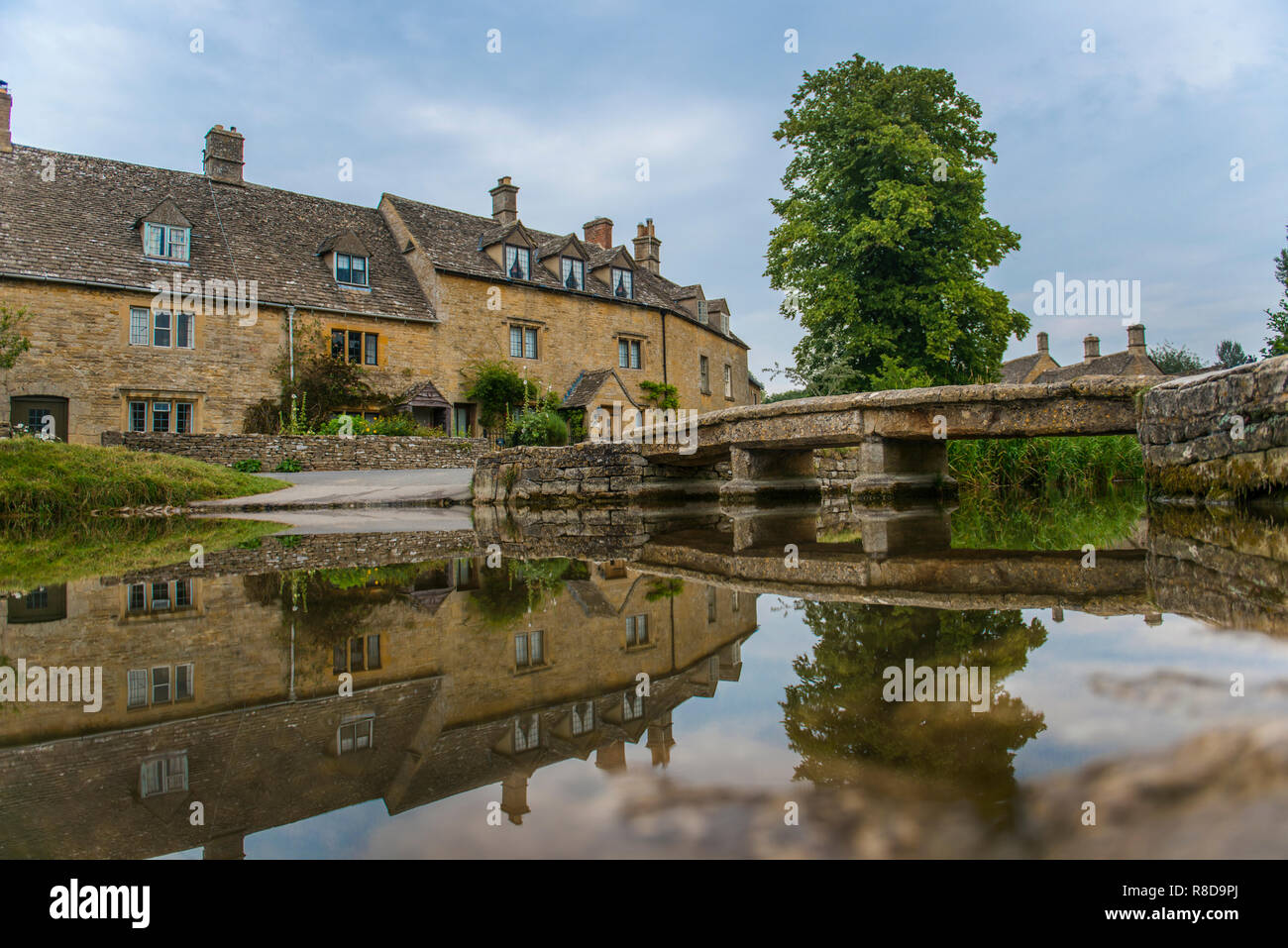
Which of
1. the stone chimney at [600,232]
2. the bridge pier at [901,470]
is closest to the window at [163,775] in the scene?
the bridge pier at [901,470]

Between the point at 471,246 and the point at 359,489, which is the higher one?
the point at 471,246

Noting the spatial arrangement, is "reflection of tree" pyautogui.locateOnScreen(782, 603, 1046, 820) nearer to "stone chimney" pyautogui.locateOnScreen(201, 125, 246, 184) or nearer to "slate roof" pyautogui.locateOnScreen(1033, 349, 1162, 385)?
"stone chimney" pyautogui.locateOnScreen(201, 125, 246, 184)

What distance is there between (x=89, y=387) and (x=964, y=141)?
2668cm

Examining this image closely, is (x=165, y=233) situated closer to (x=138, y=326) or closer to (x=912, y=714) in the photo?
(x=138, y=326)

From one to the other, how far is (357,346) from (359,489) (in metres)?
10.9

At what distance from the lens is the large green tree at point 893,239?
75.0ft

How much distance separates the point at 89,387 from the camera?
20.4 metres

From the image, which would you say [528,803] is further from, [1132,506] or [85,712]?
[1132,506]

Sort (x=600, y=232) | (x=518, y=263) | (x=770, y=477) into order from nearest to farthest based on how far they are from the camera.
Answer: (x=770, y=477) < (x=518, y=263) < (x=600, y=232)

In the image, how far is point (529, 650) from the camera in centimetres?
280

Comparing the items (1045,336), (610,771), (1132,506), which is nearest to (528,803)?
(610,771)

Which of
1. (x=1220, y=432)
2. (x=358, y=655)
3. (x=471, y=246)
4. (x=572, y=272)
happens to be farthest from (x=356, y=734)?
(x=572, y=272)

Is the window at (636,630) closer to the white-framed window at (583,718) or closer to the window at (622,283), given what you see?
the white-framed window at (583,718)

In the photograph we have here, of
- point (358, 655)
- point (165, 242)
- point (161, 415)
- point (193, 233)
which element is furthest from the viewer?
point (193, 233)
